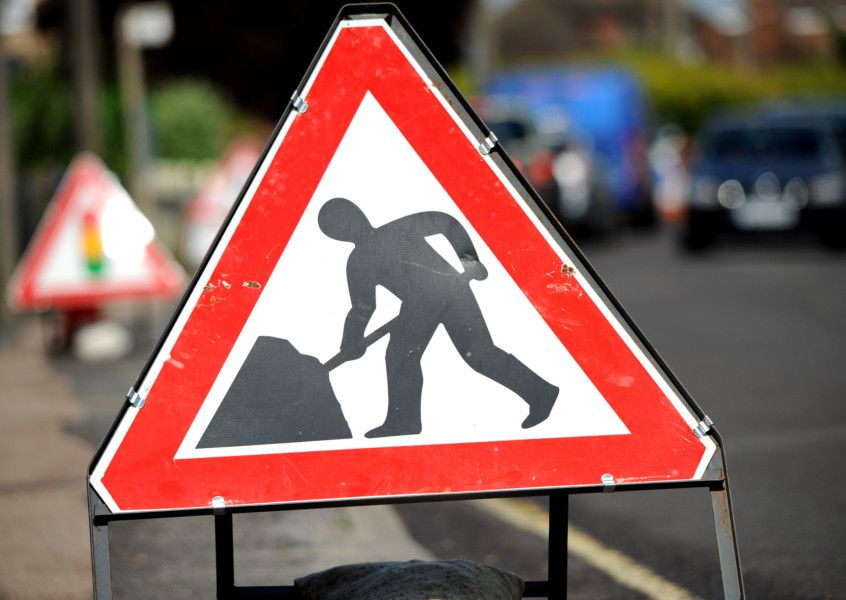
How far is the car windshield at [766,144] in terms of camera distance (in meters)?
18.5

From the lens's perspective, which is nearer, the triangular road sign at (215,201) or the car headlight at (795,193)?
the triangular road sign at (215,201)

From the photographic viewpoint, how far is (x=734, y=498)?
19.6ft

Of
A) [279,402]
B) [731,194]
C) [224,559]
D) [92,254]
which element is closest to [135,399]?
[279,402]

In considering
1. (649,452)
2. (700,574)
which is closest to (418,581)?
(649,452)

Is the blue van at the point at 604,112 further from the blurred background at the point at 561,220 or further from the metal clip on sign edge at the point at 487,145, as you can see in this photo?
the metal clip on sign edge at the point at 487,145

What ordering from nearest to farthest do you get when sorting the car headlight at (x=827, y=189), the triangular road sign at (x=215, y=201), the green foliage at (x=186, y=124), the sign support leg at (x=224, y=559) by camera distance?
the sign support leg at (x=224, y=559) < the triangular road sign at (x=215, y=201) < the car headlight at (x=827, y=189) < the green foliage at (x=186, y=124)

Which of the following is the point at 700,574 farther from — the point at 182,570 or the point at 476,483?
the point at 476,483

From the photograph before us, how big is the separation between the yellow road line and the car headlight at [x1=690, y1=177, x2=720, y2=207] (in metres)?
12.9

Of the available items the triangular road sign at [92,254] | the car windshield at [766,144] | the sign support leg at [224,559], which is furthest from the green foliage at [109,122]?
the sign support leg at [224,559]

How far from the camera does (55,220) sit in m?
10.2

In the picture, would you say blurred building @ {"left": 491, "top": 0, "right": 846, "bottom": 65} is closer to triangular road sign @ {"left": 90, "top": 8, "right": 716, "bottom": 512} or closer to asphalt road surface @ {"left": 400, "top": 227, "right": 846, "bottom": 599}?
asphalt road surface @ {"left": 400, "top": 227, "right": 846, "bottom": 599}

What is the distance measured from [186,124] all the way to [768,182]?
36.9ft

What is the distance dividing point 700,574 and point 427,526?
116cm

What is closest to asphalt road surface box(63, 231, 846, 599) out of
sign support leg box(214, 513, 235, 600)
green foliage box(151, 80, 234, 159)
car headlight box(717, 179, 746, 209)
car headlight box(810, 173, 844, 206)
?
sign support leg box(214, 513, 235, 600)
